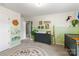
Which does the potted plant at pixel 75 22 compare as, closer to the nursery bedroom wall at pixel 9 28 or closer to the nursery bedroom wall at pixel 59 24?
the nursery bedroom wall at pixel 59 24

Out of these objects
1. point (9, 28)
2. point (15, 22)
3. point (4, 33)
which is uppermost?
point (15, 22)

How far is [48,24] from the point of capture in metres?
2.56

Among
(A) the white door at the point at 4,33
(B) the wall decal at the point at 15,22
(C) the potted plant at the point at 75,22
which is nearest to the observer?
Result: (C) the potted plant at the point at 75,22

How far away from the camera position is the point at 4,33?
3312 millimetres

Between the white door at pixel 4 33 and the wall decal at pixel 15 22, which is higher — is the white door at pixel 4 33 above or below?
below

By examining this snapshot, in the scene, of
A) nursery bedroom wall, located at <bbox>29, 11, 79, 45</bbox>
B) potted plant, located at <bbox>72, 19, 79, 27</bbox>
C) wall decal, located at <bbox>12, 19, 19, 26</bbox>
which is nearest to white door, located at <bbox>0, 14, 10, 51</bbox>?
wall decal, located at <bbox>12, 19, 19, 26</bbox>

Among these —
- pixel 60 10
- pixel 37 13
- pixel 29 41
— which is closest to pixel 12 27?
pixel 29 41

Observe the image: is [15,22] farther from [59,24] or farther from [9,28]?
[59,24]

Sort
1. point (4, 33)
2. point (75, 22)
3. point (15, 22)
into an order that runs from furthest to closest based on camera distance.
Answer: point (15, 22)
point (4, 33)
point (75, 22)

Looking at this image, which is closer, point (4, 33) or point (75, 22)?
point (75, 22)

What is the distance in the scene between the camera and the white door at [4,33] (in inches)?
124

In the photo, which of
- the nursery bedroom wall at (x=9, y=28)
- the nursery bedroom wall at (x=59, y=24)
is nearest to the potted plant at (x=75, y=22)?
the nursery bedroom wall at (x=59, y=24)

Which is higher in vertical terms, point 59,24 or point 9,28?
point 59,24

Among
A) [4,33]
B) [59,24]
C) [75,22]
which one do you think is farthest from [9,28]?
[75,22]
